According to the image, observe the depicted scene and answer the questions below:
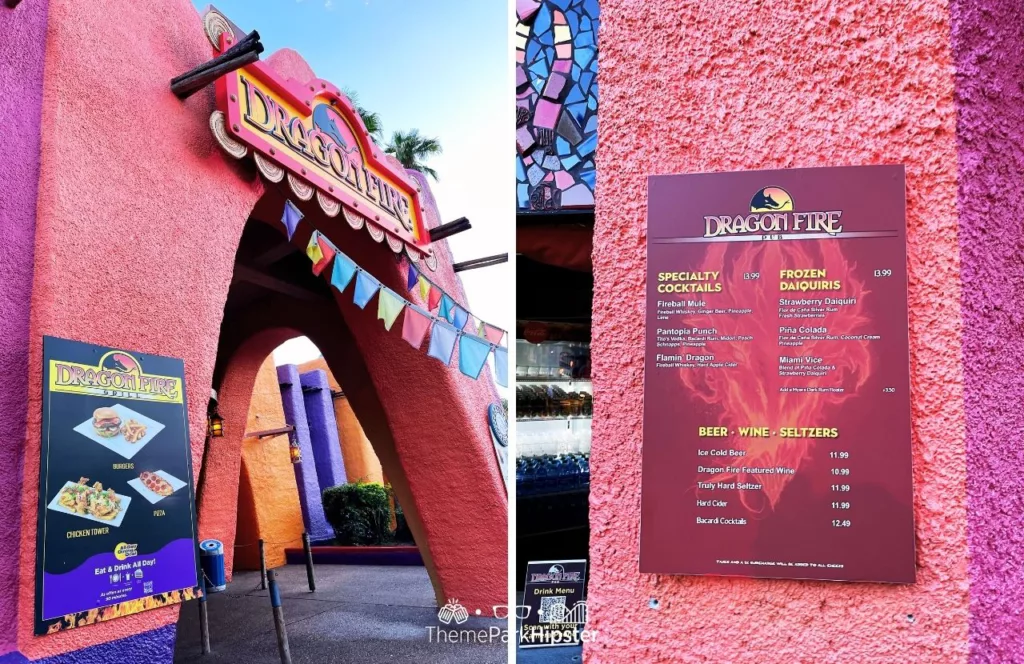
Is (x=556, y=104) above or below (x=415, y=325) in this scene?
above

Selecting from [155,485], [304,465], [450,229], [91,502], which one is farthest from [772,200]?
[304,465]

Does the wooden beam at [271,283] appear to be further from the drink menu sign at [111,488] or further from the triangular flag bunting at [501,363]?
the drink menu sign at [111,488]

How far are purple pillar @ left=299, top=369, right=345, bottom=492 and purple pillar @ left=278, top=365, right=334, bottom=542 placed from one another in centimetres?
27

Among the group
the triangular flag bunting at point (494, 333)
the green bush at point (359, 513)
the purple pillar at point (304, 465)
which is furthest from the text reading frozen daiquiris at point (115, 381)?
the purple pillar at point (304, 465)

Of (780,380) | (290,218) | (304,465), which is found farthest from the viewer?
(304,465)

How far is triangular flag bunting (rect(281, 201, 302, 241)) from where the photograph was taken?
6021 mm

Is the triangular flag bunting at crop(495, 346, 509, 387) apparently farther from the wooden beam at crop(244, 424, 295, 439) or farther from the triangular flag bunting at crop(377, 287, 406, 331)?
the wooden beam at crop(244, 424, 295, 439)

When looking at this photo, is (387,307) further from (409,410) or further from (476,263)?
(476,263)

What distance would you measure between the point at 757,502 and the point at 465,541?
21.1ft

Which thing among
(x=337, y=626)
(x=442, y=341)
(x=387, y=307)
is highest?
(x=387, y=307)

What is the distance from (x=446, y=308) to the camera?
8.02m

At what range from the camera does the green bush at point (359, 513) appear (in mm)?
14000

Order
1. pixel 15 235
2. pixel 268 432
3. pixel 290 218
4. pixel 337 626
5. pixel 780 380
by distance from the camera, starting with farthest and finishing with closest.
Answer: pixel 268 432 < pixel 337 626 < pixel 290 218 < pixel 15 235 < pixel 780 380

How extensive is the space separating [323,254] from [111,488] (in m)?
2.54
